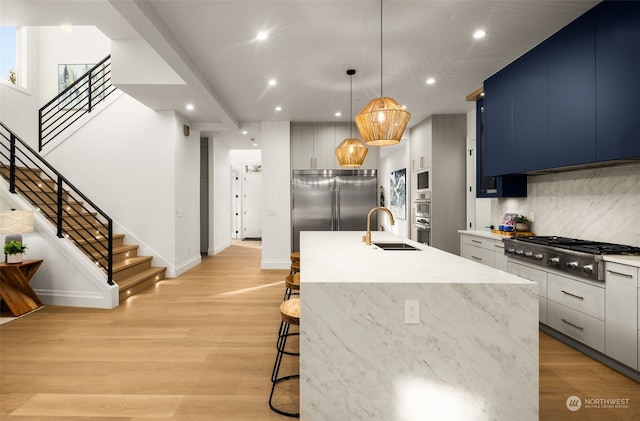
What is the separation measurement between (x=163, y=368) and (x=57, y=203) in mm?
3004

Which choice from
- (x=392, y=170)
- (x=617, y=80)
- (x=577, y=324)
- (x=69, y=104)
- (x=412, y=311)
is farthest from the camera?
(x=392, y=170)

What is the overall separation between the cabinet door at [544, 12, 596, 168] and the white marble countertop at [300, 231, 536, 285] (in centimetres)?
165

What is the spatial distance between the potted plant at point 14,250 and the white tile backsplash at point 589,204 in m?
5.83

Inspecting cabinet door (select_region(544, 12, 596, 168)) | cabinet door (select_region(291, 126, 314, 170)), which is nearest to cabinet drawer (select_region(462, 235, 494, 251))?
cabinet door (select_region(544, 12, 596, 168))

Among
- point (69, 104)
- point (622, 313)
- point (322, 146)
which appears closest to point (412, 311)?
point (622, 313)

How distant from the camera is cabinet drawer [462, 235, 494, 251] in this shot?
393 cm

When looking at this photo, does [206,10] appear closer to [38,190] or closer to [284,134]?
[284,134]

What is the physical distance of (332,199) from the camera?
6.45 meters

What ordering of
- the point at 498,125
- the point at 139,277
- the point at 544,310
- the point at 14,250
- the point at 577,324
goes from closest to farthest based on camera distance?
the point at 577,324
the point at 544,310
the point at 14,250
the point at 498,125
the point at 139,277

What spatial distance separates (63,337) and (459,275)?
136 inches

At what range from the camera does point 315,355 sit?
1.54m

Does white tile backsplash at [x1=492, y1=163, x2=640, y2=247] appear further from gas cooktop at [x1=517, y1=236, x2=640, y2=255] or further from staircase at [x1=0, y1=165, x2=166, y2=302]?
staircase at [x1=0, y1=165, x2=166, y2=302]

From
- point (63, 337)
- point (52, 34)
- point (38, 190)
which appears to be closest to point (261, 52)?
point (63, 337)

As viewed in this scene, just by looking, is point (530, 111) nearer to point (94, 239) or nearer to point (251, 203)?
point (94, 239)
